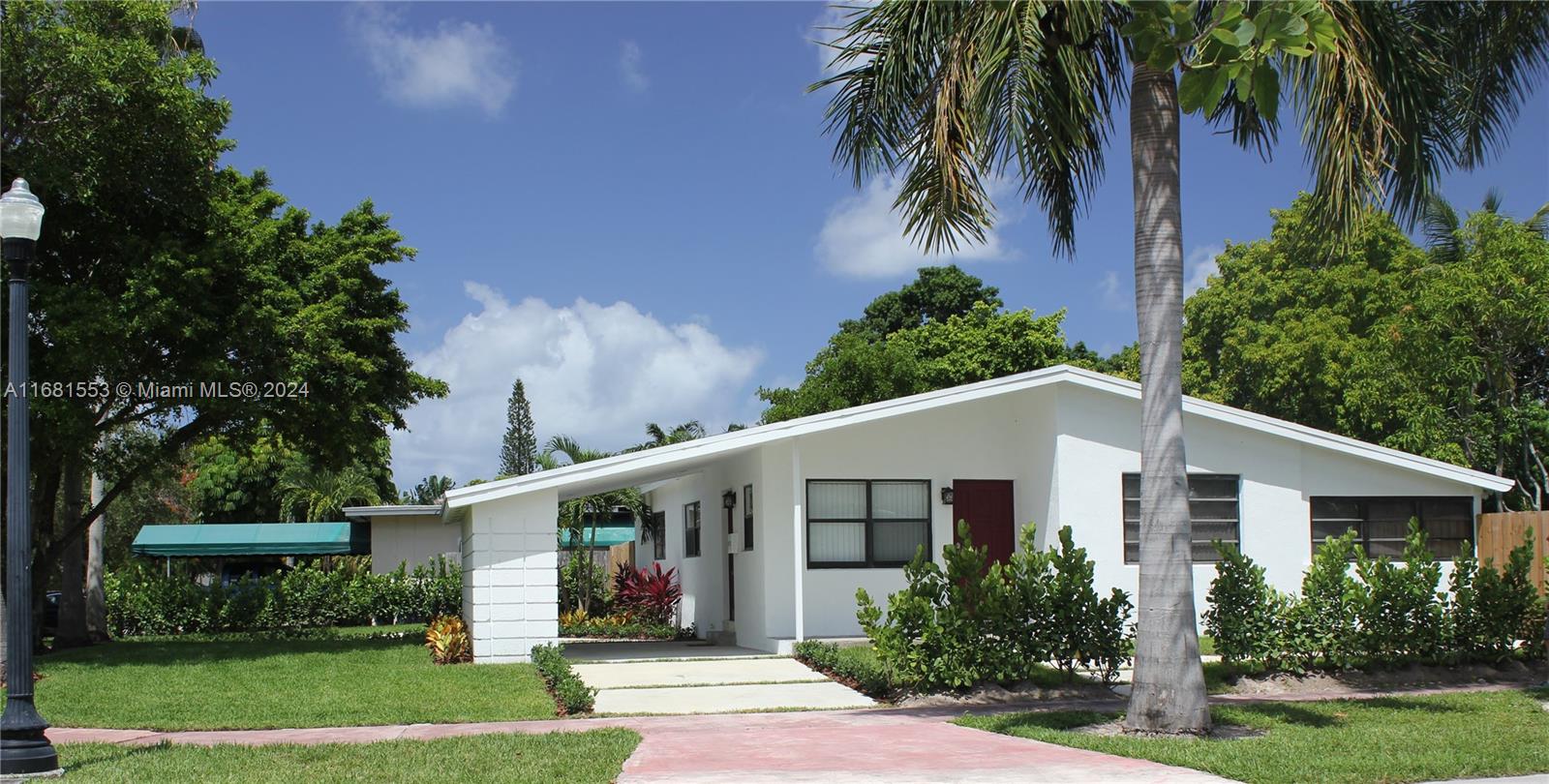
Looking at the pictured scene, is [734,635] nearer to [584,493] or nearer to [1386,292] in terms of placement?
[584,493]

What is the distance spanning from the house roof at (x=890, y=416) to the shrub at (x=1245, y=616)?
3.14 metres

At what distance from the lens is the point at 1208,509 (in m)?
17.9

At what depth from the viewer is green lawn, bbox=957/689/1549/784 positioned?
8508 mm

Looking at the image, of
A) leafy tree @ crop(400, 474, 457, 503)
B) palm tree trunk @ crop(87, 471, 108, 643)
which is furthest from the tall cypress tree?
palm tree trunk @ crop(87, 471, 108, 643)

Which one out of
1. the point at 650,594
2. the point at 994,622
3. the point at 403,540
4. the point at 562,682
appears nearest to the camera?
the point at 994,622

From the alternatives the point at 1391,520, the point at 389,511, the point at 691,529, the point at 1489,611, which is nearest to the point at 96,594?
the point at 389,511

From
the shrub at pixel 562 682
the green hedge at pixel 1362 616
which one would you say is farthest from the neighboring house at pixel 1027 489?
the green hedge at pixel 1362 616

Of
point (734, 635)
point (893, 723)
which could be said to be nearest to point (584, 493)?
point (734, 635)

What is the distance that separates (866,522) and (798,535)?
1.85m

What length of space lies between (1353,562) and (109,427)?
59.5 ft

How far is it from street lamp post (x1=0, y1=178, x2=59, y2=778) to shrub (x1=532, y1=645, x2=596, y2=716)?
4404 mm

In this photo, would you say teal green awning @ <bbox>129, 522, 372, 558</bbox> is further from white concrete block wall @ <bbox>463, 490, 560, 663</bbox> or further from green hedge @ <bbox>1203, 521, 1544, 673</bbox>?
green hedge @ <bbox>1203, 521, 1544, 673</bbox>

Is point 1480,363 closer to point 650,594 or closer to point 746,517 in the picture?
point 746,517

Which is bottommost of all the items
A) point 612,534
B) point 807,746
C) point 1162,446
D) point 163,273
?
point 807,746
